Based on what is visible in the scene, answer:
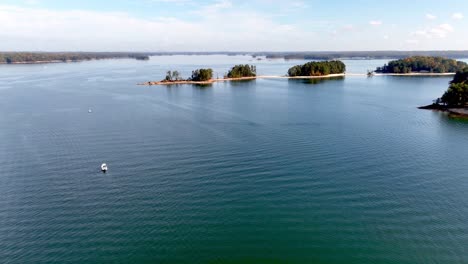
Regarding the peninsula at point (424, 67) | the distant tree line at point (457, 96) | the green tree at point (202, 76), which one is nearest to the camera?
the distant tree line at point (457, 96)

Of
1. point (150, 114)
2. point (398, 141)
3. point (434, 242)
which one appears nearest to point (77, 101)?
point (150, 114)

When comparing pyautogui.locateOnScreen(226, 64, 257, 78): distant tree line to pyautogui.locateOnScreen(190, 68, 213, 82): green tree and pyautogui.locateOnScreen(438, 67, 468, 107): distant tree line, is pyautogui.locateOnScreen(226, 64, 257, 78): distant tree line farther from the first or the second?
pyautogui.locateOnScreen(438, 67, 468, 107): distant tree line

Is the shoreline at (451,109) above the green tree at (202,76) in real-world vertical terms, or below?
below

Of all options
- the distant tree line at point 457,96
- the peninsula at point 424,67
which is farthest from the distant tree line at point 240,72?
the distant tree line at point 457,96

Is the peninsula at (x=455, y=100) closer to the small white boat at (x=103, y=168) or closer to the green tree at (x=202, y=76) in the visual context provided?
the small white boat at (x=103, y=168)

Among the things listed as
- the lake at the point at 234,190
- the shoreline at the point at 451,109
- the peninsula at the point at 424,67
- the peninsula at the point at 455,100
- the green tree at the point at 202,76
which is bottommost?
the lake at the point at 234,190

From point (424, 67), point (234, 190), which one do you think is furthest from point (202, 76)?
point (424, 67)

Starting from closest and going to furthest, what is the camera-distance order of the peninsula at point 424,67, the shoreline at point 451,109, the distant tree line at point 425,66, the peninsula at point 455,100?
the shoreline at point 451,109, the peninsula at point 455,100, the peninsula at point 424,67, the distant tree line at point 425,66

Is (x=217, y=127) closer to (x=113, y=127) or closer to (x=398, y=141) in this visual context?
(x=113, y=127)

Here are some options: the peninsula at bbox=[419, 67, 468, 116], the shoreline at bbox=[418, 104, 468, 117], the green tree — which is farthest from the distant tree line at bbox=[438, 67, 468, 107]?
the green tree
